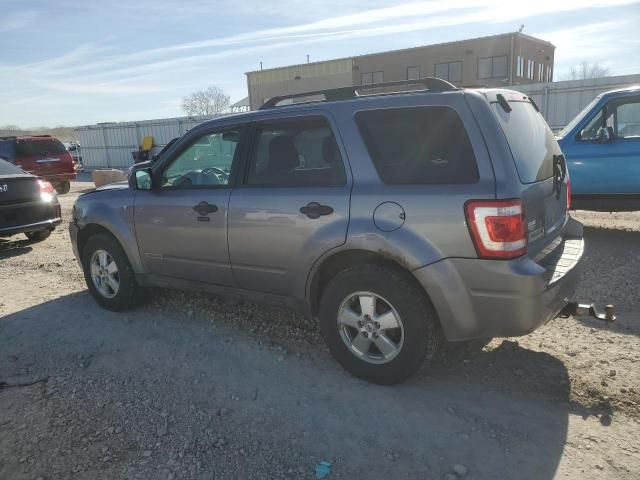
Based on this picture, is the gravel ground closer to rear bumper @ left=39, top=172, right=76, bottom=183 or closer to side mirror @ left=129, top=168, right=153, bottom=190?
side mirror @ left=129, top=168, right=153, bottom=190

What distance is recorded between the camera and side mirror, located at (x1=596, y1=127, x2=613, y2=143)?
22.4ft

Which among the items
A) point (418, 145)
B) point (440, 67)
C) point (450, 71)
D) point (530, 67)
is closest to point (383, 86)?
point (418, 145)

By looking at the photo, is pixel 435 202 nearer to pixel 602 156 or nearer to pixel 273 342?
pixel 273 342

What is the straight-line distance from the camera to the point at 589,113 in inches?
275

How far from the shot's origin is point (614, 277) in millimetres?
5379

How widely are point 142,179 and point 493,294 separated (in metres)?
3.10

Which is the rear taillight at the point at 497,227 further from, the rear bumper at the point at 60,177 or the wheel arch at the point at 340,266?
the rear bumper at the point at 60,177

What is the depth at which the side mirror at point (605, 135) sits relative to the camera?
6836 millimetres

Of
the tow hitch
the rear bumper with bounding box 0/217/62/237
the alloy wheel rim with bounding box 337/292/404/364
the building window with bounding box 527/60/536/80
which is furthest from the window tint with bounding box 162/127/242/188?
the building window with bounding box 527/60/536/80

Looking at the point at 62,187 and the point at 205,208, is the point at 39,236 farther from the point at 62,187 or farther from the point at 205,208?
the point at 62,187

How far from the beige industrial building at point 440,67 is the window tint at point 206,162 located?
34200mm

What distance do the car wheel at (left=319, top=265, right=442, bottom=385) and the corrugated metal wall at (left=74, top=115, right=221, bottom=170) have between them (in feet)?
70.0

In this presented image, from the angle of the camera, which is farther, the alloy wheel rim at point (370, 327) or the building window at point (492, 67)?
the building window at point (492, 67)

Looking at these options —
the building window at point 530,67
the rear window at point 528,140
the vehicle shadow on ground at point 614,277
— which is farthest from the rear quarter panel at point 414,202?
the building window at point 530,67
